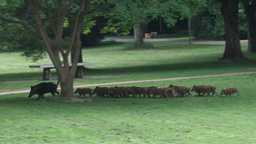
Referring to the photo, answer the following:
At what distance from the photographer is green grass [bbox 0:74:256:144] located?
9.41 m

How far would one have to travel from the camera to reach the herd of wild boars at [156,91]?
603 inches

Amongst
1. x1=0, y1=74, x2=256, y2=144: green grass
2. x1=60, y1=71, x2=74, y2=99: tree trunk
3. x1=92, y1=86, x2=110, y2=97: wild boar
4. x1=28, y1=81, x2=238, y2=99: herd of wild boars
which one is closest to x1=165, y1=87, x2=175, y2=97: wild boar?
x1=28, y1=81, x2=238, y2=99: herd of wild boars

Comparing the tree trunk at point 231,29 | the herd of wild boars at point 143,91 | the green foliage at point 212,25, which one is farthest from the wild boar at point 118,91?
the green foliage at point 212,25

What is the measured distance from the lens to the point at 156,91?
602 inches

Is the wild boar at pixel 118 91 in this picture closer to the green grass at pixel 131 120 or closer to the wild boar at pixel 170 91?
the green grass at pixel 131 120

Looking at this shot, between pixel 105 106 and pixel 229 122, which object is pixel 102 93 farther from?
pixel 229 122

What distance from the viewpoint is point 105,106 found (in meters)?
13.9

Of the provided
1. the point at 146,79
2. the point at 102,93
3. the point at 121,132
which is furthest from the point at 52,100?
the point at 146,79

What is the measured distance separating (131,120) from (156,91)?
3.99 metres

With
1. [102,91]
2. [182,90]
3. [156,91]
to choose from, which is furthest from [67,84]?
[182,90]

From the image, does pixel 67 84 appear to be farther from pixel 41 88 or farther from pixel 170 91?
pixel 170 91

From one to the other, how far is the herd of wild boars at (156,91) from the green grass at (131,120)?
0.88 ft

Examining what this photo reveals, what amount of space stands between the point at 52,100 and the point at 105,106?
7.22 feet

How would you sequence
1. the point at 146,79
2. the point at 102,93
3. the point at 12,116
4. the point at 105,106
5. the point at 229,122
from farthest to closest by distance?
the point at 146,79 < the point at 102,93 < the point at 105,106 < the point at 12,116 < the point at 229,122
